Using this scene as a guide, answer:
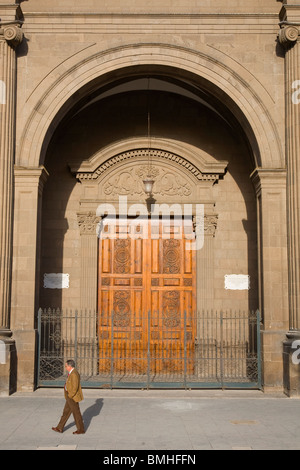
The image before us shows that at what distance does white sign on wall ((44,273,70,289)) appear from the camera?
13.3 m

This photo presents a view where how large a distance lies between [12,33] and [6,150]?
248cm

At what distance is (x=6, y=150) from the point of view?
36.7 ft

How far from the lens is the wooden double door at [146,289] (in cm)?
1307

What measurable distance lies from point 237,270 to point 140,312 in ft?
8.70

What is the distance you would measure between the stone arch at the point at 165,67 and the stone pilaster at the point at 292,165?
0.35 meters

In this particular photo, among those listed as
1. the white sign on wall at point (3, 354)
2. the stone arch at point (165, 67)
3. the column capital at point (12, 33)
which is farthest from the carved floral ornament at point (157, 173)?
the white sign on wall at point (3, 354)

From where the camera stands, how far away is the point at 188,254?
13.6m

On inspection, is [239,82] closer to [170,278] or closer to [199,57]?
[199,57]

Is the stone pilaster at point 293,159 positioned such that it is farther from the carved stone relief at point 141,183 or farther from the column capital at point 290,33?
the carved stone relief at point 141,183

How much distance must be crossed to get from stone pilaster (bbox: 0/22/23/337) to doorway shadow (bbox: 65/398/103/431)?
236cm

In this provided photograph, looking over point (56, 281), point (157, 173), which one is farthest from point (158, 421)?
point (157, 173)

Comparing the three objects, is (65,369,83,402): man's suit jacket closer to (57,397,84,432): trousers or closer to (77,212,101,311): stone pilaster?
(57,397,84,432): trousers

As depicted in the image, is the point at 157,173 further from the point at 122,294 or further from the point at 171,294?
the point at 122,294
